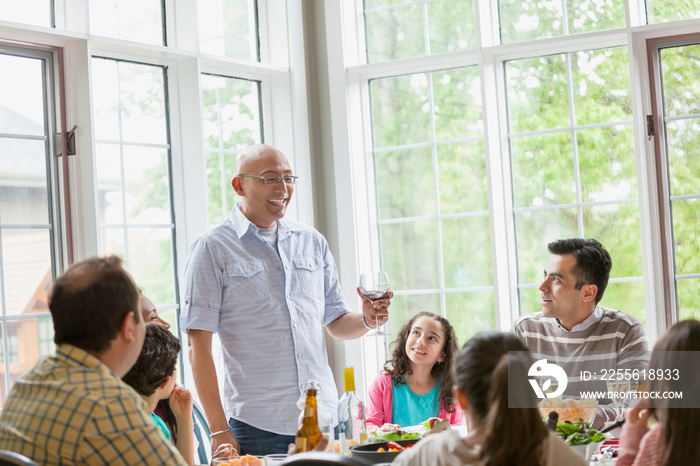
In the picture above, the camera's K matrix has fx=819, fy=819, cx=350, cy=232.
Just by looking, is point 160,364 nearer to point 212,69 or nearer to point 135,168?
point 135,168

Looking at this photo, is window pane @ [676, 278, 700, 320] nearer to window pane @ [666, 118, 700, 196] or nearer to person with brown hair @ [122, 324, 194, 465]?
window pane @ [666, 118, 700, 196]

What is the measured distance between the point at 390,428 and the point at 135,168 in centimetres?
174

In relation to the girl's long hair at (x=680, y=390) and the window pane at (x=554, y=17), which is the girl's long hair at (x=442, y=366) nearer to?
the window pane at (x=554, y=17)

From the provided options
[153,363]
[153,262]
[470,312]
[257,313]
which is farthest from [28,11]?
[470,312]

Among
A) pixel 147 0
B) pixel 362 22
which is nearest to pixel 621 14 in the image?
pixel 362 22

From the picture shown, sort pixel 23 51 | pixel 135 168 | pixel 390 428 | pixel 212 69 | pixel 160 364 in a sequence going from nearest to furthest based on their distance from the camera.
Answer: pixel 160 364, pixel 390 428, pixel 23 51, pixel 135 168, pixel 212 69

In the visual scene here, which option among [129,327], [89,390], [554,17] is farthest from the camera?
[554,17]

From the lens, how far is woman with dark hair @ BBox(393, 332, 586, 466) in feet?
5.11

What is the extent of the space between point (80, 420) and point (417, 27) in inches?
119

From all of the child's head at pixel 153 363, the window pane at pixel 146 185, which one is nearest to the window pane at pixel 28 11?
the window pane at pixel 146 185

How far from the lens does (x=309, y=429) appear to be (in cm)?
212

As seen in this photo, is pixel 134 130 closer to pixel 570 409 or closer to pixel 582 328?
pixel 582 328

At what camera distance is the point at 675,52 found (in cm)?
368

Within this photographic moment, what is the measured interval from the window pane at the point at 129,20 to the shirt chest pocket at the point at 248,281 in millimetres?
1217
